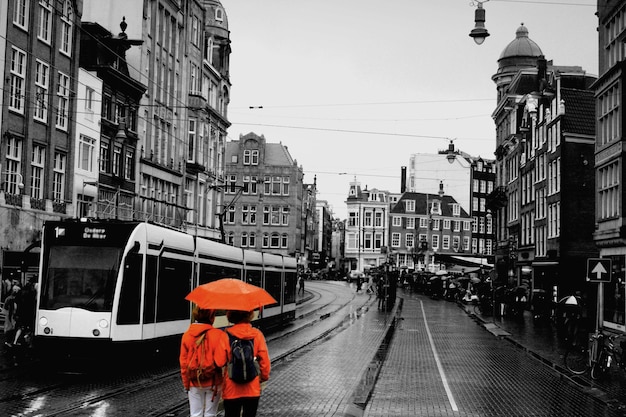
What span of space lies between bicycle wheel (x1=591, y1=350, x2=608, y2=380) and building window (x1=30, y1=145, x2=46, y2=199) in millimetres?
23303

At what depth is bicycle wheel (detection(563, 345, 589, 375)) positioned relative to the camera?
19.3 m

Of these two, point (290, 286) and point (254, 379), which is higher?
point (254, 379)

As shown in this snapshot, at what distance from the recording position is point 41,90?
3381cm

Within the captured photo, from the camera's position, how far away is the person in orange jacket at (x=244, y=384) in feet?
24.8

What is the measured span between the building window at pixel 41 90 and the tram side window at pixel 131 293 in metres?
18.0

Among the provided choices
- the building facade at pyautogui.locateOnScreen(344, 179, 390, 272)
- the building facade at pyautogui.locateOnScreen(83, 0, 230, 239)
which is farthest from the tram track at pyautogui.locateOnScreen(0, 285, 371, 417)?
the building facade at pyautogui.locateOnScreen(344, 179, 390, 272)

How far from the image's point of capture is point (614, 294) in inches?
1288

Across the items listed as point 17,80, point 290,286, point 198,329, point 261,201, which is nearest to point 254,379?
point 198,329

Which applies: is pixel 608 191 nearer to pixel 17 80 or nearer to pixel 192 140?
pixel 17 80

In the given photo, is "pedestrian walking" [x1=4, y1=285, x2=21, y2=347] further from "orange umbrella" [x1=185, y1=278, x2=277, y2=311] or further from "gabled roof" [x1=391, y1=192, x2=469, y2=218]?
"gabled roof" [x1=391, y1=192, x2=469, y2=218]

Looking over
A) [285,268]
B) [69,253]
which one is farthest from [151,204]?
[69,253]

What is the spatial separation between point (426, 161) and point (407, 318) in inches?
3535

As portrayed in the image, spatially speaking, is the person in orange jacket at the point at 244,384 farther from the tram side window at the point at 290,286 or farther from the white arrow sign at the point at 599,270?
the tram side window at the point at 290,286

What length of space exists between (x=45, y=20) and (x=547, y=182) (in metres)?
30.9
